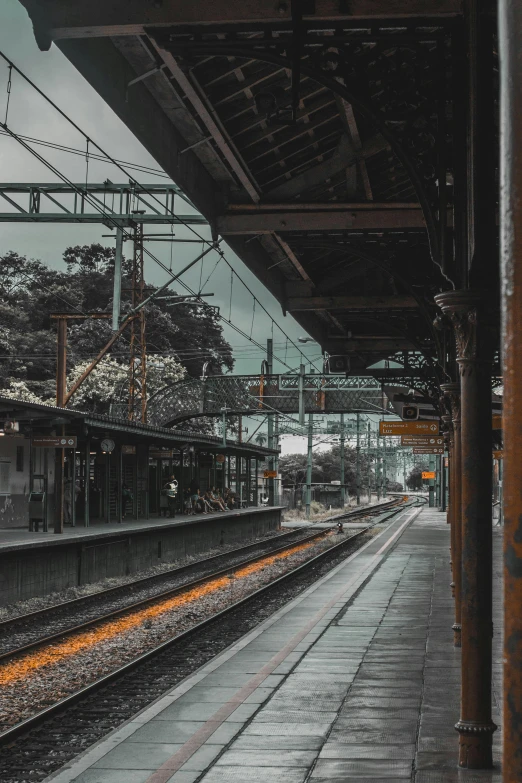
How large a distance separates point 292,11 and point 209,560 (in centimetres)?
2280

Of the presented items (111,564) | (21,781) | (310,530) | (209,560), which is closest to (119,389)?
(310,530)

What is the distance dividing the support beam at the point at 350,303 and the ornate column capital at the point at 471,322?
22.7 ft

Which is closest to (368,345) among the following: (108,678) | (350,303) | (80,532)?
(350,303)

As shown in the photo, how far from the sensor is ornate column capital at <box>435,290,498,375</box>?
5520mm

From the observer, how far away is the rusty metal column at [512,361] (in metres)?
1.14

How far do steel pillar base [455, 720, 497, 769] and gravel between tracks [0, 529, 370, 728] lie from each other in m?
4.77

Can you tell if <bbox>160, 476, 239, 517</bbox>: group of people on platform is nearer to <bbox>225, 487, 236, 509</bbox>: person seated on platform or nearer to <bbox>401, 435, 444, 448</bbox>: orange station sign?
<bbox>225, 487, 236, 509</bbox>: person seated on platform

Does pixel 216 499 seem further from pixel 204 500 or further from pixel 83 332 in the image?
pixel 83 332

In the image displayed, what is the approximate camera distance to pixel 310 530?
42094 mm

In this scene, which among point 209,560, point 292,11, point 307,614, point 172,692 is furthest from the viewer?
point 209,560

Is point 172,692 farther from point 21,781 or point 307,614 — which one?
point 307,614

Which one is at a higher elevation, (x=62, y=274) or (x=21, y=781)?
(x=62, y=274)

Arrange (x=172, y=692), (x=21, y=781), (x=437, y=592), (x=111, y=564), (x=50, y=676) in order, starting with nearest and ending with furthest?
(x=21, y=781) → (x=172, y=692) → (x=50, y=676) → (x=437, y=592) → (x=111, y=564)

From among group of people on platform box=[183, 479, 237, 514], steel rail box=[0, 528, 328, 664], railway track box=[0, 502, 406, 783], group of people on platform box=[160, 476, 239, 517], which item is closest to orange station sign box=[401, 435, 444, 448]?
steel rail box=[0, 528, 328, 664]
